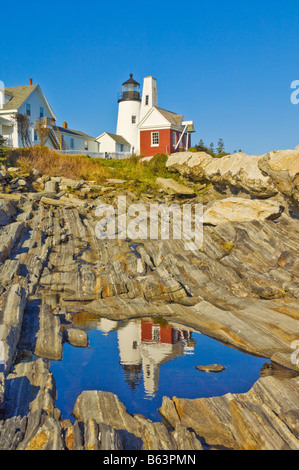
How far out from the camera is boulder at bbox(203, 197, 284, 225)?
22.0 meters

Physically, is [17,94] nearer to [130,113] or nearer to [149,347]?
[130,113]

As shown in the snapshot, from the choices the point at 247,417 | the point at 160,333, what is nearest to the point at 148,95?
the point at 160,333

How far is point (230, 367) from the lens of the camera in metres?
11.0

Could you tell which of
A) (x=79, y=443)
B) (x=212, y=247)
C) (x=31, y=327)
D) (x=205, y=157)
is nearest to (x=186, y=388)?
(x=79, y=443)

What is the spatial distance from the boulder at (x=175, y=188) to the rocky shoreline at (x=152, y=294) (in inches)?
59.6

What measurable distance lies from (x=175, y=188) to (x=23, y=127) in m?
18.6

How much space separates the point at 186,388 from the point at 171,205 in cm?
2005

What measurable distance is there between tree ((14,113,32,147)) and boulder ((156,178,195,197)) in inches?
646

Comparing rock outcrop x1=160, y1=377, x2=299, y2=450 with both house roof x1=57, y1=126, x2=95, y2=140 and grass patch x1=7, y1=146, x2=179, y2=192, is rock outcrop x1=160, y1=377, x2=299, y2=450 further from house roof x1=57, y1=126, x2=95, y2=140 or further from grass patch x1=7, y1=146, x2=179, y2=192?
house roof x1=57, y1=126, x2=95, y2=140

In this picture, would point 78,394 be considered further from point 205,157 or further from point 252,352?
point 205,157

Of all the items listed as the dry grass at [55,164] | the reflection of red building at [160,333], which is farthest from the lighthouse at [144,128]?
the reflection of red building at [160,333]

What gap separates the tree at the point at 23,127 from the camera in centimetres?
4056

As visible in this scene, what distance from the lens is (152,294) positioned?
16125 mm

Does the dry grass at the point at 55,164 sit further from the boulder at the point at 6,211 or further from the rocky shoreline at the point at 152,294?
the boulder at the point at 6,211
